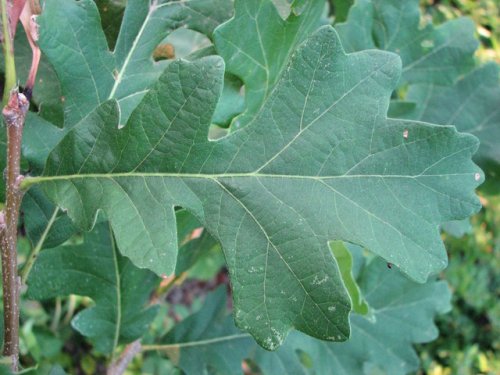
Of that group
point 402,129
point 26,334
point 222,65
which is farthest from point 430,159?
point 26,334

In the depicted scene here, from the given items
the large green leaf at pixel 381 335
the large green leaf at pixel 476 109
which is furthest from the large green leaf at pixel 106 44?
the large green leaf at pixel 381 335

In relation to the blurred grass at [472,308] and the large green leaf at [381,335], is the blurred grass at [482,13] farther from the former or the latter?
the large green leaf at [381,335]

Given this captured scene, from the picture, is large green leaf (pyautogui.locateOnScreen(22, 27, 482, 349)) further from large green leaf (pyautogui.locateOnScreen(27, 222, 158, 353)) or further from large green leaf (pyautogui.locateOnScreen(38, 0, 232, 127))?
large green leaf (pyautogui.locateOnScreen(27, 222, 158, 353))

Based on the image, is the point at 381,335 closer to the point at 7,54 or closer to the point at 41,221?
the point at 41,221

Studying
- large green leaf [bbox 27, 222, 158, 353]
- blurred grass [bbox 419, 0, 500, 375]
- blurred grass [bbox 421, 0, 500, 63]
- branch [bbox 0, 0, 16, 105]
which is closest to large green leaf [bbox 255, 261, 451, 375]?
large green leaf [bbox 27, 222, 158, 353]

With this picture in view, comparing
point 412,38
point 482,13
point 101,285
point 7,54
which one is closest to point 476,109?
point 412,38

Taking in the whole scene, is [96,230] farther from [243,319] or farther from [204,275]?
[204,275]
